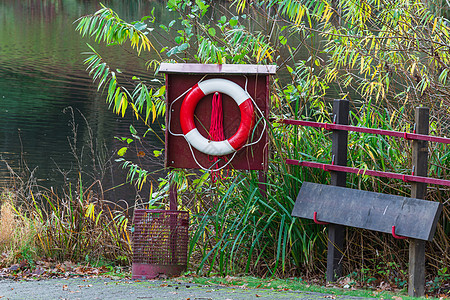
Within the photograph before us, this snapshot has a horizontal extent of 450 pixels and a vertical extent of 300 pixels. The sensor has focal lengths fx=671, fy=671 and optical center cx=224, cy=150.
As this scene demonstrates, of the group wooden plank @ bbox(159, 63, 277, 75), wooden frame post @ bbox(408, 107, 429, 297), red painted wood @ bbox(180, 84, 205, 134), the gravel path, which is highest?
wooden plank @ bbox(159, 63, 277, 75)

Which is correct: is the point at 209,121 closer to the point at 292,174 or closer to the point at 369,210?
the point at 292,174

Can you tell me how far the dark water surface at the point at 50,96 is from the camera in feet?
42.2

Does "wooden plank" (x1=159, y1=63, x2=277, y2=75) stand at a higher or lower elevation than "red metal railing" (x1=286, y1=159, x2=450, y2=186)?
higher

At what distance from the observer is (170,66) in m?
4.70

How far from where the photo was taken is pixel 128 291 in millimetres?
4035

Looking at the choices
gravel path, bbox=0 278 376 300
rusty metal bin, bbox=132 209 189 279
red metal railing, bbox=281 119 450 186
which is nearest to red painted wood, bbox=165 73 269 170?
red metal railing, bbox=281 119 450 186

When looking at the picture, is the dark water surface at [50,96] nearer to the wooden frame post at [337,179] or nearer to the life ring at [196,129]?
the life ring at [196,129]

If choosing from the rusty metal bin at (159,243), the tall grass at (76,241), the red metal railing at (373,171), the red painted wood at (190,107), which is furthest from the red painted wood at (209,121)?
the tall grass at (76,241)

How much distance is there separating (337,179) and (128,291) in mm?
1586

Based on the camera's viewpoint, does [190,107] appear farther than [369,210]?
Yes

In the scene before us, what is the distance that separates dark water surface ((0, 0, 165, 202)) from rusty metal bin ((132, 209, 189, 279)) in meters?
1.96

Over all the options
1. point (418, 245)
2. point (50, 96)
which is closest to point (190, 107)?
point (418, 245)

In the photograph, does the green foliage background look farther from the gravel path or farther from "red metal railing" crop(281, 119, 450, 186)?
the gravel path

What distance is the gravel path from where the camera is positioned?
151 inches
